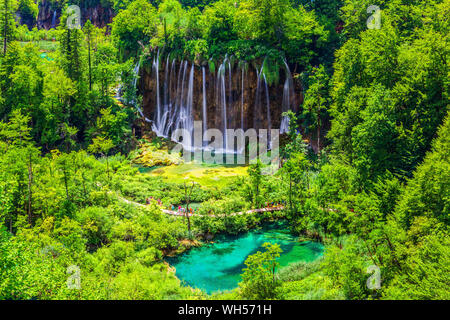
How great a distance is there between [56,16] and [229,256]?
281ft

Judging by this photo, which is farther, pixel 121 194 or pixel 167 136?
pixel 167 136

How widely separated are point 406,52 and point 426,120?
190 inches

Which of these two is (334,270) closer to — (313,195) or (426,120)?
(313,195)

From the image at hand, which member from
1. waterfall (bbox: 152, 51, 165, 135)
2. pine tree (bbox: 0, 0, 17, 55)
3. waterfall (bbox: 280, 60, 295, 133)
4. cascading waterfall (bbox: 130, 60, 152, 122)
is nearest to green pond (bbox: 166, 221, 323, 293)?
waterfall (bbox: 280, 60, 295, 133)

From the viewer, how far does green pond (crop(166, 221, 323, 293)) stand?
18078 millimetres

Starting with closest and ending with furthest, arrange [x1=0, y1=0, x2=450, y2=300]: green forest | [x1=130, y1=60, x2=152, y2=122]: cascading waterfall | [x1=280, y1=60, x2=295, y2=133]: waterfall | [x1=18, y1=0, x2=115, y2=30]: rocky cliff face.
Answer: [x1=0, y1=0, x2=450, y2=300]: green forest
[x1=280, y1=60, x2=295, y2=133]: waterfall
[x1=130, y1=60, x2=152, y2=122]: cascading waterfall
[x1=18, y1=0, x2=115, y2=30]: rocky cliff face

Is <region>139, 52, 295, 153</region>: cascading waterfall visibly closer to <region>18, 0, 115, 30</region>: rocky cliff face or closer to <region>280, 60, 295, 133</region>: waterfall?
<region>280, 60, 295, 133</region>: waterfall

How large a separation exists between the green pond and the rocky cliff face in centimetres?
6751

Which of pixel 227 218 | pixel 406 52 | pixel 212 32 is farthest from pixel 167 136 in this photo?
pixel 406 52

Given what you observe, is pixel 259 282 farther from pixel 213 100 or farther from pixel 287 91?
pixel 213 100

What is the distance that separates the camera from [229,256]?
20.5 metres

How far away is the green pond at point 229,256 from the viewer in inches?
712
